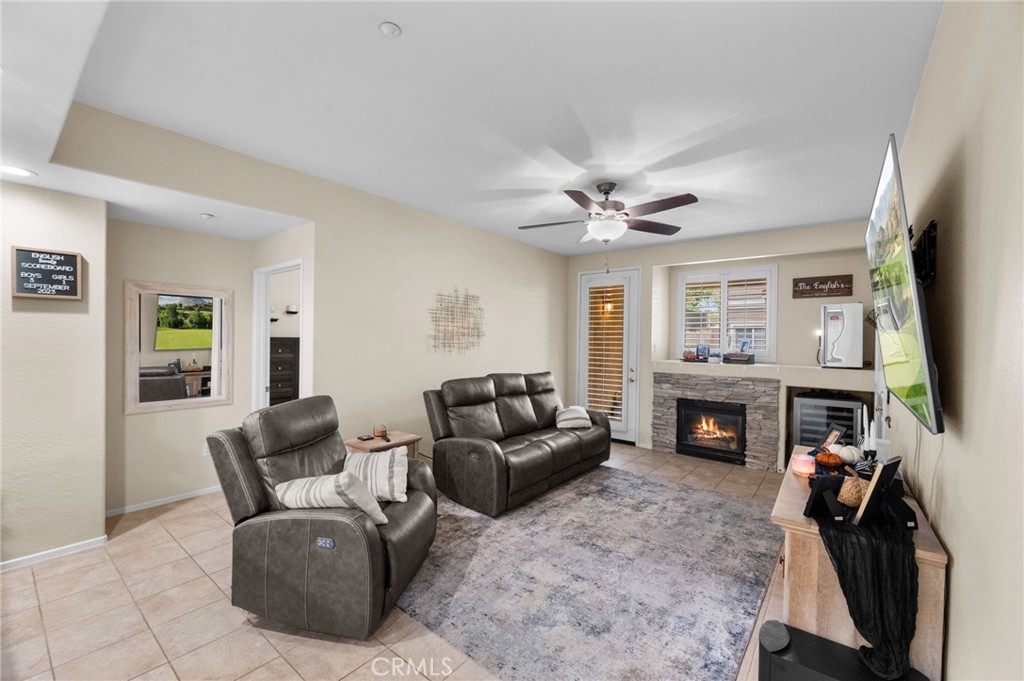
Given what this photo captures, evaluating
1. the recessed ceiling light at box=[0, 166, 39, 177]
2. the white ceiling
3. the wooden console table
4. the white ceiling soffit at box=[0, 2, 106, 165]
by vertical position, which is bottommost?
the wooden console table

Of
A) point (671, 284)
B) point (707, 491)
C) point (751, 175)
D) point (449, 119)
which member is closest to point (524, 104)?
point (449, 119)

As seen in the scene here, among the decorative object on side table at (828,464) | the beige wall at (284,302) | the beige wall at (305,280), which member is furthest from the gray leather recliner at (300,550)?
the beige wall at (284,302)

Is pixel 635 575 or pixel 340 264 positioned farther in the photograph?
pixel 340 264

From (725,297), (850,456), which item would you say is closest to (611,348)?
(725,297)

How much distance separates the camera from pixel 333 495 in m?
2.21

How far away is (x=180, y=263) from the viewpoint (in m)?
3.89

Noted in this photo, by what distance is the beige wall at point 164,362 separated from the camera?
3.53 metres

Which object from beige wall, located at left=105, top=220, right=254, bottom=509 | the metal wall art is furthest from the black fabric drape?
beige wall, located at left=105, top=220, right=254, bottom=509

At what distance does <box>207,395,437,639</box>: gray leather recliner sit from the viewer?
80.9 inches

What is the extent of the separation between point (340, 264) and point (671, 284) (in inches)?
174

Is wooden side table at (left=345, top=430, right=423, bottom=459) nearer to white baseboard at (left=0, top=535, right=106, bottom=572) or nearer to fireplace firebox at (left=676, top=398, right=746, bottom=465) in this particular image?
white baseboard at (left=0, top=535, right=106, bottom=572)

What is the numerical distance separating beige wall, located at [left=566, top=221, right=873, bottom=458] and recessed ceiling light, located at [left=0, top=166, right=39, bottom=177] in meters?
5.58

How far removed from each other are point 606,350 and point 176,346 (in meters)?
4.98

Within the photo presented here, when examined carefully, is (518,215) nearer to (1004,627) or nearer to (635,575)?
(635,575)
